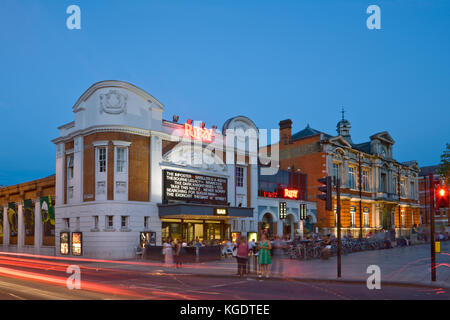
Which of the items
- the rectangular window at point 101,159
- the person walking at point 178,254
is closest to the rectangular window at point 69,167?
the rectangular window at point 101,159

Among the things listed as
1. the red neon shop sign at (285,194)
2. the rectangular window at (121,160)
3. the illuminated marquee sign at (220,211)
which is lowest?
the illuminated marquee sign at (220,211)

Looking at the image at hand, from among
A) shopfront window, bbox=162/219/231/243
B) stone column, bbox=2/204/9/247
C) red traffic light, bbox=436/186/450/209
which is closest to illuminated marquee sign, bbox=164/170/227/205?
shopfront window, bbox=162/219/231/243

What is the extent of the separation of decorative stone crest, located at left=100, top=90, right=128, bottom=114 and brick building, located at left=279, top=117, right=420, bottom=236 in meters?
24.1

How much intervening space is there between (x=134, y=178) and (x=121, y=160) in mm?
1637

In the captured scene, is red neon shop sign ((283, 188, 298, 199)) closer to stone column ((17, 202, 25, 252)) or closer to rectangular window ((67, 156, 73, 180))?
rectangular window ((67, 156, 73, 180))

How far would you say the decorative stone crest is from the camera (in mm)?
32688

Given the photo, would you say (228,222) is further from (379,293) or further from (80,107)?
(379,293)

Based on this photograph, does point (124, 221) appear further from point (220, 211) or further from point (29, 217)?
point (29, 217)

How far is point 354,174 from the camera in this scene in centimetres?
5409

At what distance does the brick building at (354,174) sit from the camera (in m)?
49.5

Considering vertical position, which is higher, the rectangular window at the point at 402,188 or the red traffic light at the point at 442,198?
the rectangular window at the point at 402,188

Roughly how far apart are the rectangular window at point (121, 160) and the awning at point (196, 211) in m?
3.91

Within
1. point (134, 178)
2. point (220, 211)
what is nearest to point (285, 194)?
point (220, 211)

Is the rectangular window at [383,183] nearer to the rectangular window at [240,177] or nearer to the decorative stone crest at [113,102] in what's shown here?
the rectangular window at [240,177]
